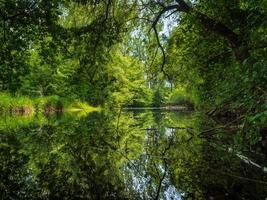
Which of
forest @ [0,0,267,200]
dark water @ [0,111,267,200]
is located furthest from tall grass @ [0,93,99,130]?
dark water @ [0,111,267,200]

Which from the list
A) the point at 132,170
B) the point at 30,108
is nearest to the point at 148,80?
the point at 132,170

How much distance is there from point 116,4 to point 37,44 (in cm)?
304

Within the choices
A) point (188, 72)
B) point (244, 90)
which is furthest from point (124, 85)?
point (244, 90)

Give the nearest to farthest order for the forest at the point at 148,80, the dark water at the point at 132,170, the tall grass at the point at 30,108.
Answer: the dark water at the point at 132,170 → the forest at the point at 148,80 → the tall grass at the point at 30,108

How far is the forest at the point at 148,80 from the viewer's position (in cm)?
580

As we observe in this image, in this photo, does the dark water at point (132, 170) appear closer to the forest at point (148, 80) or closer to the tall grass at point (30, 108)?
the forest at point (148, 80)

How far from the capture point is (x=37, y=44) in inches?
344

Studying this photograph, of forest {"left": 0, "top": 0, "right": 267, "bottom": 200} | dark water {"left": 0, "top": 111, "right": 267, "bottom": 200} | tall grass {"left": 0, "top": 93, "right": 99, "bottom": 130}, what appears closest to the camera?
dark water {"left": 0, "top": 111, "right": 267, "bottom": 200}

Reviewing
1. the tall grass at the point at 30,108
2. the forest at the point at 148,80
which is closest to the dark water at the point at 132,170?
the forest at the point at 148,80

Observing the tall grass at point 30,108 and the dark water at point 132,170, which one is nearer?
the dark water at point 132,170

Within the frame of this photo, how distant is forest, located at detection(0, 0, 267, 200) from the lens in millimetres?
5805

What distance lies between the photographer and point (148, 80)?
14211 mm

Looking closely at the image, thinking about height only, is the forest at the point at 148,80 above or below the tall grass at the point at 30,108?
above

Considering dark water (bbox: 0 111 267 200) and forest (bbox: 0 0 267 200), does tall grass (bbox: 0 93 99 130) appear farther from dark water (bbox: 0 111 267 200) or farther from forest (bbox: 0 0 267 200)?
dark water (bbox: 0 111 267 200)
